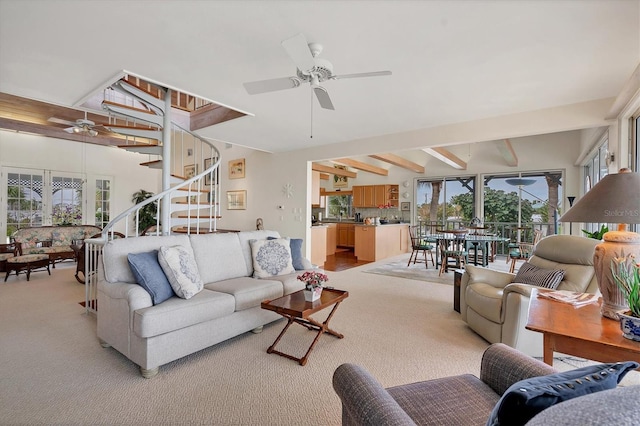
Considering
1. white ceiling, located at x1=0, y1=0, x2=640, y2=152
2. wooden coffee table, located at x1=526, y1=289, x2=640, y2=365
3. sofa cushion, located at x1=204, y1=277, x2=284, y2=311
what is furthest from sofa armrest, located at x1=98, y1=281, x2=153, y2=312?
wooden coffee table, located at x1=526, y1=289, x2=640, y2=365

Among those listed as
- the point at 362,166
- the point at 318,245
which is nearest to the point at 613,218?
the point at 318,245

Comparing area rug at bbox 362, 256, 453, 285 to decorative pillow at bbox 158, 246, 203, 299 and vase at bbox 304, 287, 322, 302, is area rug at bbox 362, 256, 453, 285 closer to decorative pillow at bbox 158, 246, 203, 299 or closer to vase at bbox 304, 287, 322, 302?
vase at bbox 304, 287, 322, 302

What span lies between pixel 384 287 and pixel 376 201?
16.6ft

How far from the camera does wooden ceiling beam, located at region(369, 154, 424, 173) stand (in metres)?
6.78

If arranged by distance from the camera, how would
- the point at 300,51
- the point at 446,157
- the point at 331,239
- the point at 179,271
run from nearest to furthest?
the point at 300,51 → the point at 179,271 → the point at 446,157 → the point at 331,239

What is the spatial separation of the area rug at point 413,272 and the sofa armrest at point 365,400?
14.4 feet

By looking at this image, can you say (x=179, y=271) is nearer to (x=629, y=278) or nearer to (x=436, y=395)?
(x=436, y=395)

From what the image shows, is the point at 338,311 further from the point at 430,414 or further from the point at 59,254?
the point at 59,254

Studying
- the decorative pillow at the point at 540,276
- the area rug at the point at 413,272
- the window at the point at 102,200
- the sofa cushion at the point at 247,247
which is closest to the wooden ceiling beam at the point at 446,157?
the area rug at the point at 413,272

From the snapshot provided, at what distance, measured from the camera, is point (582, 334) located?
1.36 m

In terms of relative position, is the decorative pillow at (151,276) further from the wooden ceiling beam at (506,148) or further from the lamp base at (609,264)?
the wooden ceiling beam at (506,148)

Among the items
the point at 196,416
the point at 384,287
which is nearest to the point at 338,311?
Answer: the point at 384,287

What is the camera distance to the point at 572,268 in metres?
2.66

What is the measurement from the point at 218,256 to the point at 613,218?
3.20m
